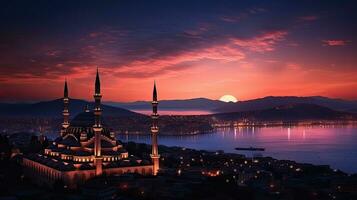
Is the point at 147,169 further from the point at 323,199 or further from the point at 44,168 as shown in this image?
the point at 323,199

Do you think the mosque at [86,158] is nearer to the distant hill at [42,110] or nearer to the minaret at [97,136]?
the minaret at [97,136]

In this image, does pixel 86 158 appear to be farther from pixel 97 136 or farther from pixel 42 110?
pixel 42 110

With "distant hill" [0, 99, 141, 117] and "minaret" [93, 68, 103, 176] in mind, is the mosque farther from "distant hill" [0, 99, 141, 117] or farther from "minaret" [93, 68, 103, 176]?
"distant hill" [0, 99, 141, 117]

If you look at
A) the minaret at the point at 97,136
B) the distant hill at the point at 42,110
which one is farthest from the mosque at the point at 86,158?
the distant hill at the point at 42,110

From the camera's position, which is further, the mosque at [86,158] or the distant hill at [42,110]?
the distant hill at [42,110]

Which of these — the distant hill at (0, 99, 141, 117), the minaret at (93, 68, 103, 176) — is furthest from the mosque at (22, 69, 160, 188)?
the distant hill at (0, 99, 141, 117)

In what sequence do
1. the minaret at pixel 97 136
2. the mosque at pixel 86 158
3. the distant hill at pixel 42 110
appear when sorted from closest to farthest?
1. the mosque at pixel 86 158
2. the minaret at pixel 97 136
3. the distant hill at pixel 42 110

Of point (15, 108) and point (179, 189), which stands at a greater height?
point (15, 108)

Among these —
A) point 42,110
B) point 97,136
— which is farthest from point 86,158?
point 42,110

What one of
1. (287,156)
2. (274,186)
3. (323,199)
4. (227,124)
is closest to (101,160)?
(274,186)
